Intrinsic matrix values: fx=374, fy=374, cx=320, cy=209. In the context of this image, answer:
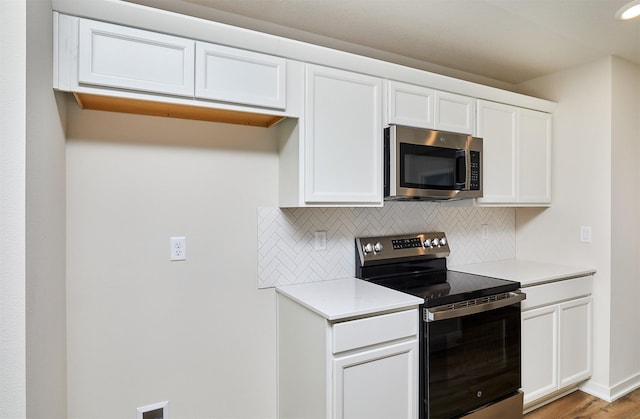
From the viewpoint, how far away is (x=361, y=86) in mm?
2010

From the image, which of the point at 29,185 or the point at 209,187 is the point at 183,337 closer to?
the point at 209,187

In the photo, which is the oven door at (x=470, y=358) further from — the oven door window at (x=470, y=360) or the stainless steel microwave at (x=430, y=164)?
the stainless steel microwave at (x=430, y=164)

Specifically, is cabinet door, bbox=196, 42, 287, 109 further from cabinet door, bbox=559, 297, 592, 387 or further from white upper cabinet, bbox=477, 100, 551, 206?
cabinet door, bbox=559, 297, 592, 387

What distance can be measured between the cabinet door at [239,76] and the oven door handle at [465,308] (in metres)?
1.25

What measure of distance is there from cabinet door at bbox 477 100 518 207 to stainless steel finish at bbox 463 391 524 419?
1201mm

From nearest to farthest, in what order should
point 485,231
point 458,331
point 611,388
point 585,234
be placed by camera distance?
point 458,331 → point 611,388 → point 585,234 → point 485,231

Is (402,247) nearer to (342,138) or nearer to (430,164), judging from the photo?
(430,164)

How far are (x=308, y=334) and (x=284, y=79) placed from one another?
123 cm

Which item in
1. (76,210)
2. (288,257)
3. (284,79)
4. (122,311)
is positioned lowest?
(122,311)

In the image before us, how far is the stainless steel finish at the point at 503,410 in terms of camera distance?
2016 millimetres

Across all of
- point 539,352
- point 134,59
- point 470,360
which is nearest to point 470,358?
point 470,360

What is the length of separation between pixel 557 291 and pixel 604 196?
76cm

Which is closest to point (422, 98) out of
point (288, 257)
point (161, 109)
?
point (288, 257)

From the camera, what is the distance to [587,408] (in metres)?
2.51
